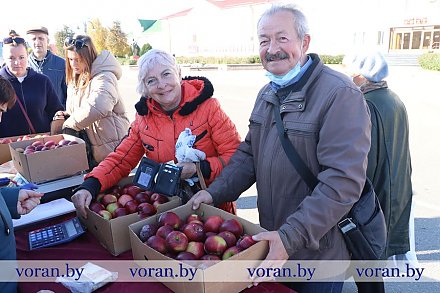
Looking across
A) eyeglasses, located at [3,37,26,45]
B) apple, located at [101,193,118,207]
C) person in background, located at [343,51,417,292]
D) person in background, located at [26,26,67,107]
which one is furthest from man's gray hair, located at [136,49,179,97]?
person in background, located at [26,26,67,107]

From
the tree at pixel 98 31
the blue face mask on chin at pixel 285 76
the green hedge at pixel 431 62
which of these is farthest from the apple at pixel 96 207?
the tree at pixel 98 31

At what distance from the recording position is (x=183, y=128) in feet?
7.36

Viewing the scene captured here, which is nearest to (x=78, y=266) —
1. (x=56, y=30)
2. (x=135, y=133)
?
(x=135, y=133)

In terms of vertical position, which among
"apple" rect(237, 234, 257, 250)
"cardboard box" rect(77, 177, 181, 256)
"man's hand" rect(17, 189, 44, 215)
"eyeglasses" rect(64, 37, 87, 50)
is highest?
"eyeglasses" rect(64, 37, 87, 50)

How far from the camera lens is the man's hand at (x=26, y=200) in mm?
1811

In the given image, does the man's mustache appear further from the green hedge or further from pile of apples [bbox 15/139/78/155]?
the green hedge

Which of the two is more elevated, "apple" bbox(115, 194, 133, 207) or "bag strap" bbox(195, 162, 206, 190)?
"bag strap" bbox(195, 162, 206, 190)

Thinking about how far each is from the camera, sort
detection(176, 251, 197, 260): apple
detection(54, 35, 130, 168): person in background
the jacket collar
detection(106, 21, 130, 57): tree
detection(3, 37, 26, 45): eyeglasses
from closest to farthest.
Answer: detection(176, 251, 197, 260): apple < the jacket collar < detection(54, 35, 130, 168): person in background < detection(3, 37, 26, 45): eyeglasses < detection(106, 21, 130, 57): tree

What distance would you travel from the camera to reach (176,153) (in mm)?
2168

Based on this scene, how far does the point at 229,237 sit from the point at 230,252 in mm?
90

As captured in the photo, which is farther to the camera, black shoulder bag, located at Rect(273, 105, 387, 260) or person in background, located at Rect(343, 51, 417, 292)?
person in background, located at Rect(343, 51, 417, 292)

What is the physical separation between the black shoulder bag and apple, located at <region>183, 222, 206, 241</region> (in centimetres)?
50

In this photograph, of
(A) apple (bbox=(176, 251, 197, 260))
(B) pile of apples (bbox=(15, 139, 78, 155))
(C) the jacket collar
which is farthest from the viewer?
(B) pile of apples (bbox=(15, 139, 78, 155))

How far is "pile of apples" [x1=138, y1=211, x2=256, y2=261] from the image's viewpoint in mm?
1457
